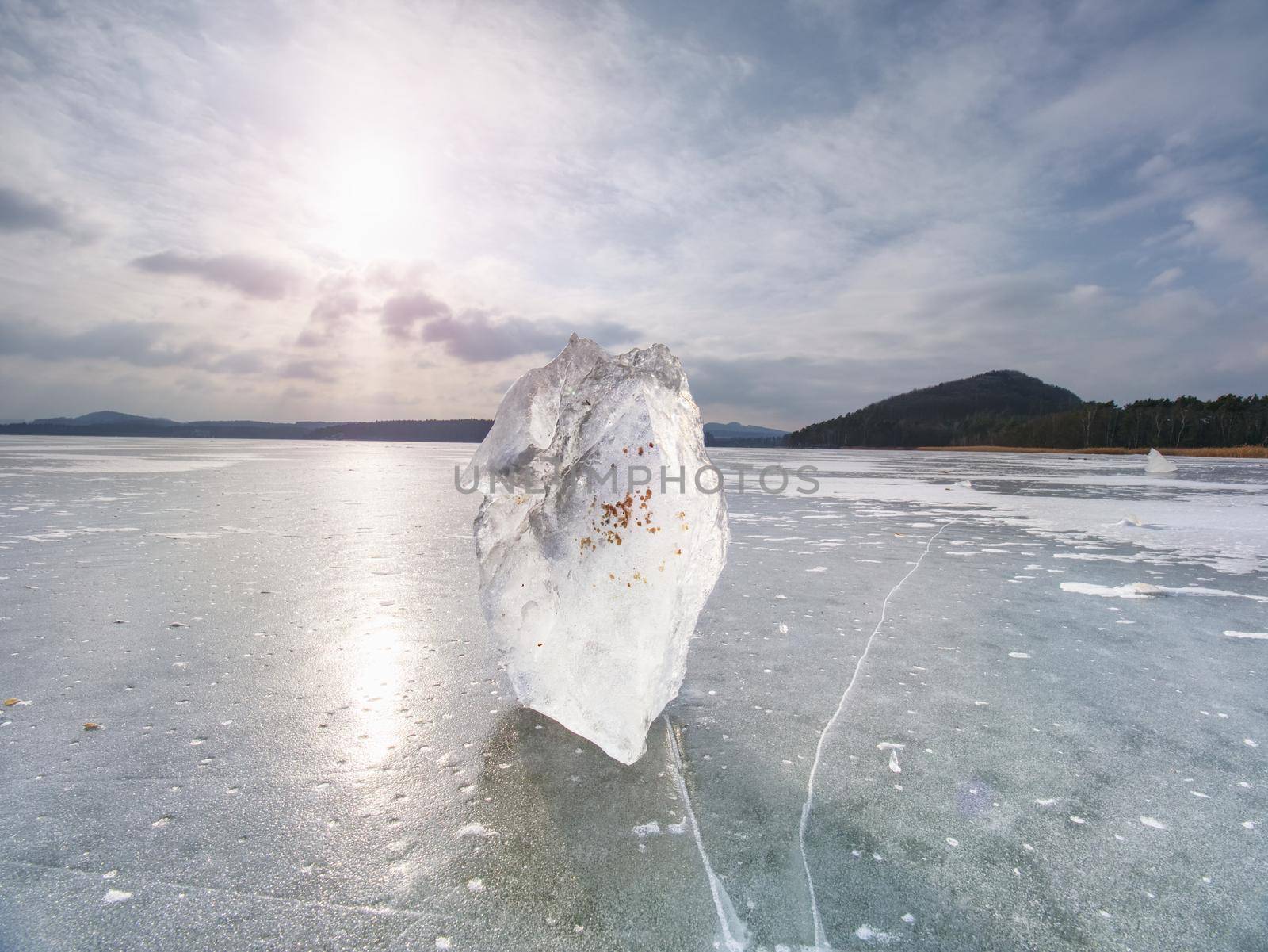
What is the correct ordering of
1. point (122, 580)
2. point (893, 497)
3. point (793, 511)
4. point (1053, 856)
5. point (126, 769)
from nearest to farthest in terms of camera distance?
point (1053, 856) → point (126, 769) → point (122, 580) → point (793, 511) → point (893, 497)

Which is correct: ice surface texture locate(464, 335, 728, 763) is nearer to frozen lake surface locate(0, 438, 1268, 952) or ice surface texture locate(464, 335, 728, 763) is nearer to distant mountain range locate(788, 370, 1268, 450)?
frozen lake surface locate(0, 438, 1268, 952)

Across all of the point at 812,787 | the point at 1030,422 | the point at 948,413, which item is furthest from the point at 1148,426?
the point at 812,787

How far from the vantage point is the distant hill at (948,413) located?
125 meters

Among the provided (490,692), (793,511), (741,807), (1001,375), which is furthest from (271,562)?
(1001,375)

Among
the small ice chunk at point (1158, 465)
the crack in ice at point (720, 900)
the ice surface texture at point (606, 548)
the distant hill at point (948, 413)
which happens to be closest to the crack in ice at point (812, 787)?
the crack in ice at point (720, 900)

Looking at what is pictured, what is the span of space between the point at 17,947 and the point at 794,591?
478 centimetres

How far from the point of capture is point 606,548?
2781 mm

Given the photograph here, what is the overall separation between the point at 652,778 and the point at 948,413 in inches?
6844

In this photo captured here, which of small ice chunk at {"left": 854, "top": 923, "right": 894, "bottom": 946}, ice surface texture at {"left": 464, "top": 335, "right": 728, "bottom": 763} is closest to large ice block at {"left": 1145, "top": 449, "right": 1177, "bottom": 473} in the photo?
ice surface texture at {"left": 464, "top": 335, "right": 728, "bottom": 763}

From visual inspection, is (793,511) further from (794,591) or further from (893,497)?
(794,591)

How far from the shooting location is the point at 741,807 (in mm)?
2340

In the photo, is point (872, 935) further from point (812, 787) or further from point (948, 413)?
point (948, 413)

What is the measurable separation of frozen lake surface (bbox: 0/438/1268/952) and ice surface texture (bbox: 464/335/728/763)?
27cm

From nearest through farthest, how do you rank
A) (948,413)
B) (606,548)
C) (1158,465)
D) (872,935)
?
(872,935) < (606,548) < (1158,465) < (948,413)
